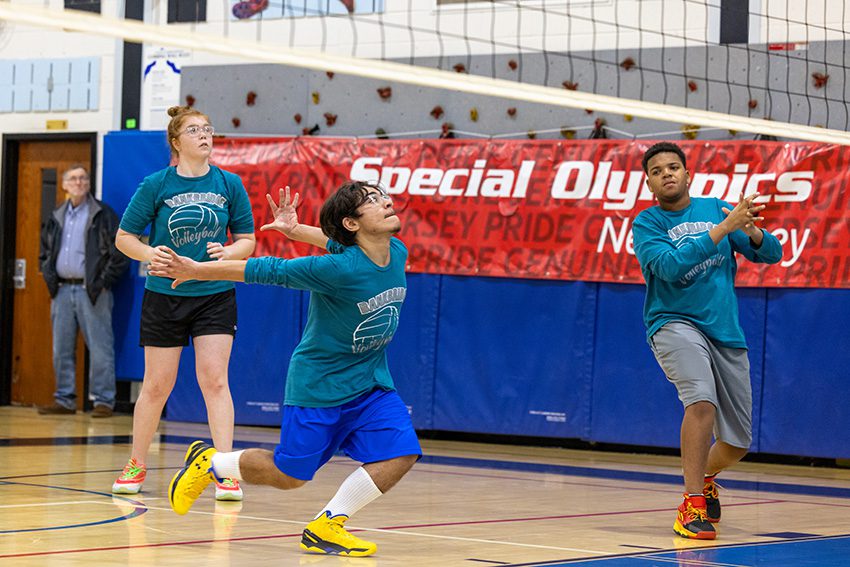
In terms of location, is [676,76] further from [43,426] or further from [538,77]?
[43,426]

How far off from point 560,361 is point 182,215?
419 cm

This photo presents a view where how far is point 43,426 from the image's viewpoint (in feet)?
35.0

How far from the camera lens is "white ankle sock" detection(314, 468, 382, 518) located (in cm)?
518

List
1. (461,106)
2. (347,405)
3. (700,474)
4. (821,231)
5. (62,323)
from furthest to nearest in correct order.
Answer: (62,323)
(461,106)
(821,231)
(700,474)
(347,405)

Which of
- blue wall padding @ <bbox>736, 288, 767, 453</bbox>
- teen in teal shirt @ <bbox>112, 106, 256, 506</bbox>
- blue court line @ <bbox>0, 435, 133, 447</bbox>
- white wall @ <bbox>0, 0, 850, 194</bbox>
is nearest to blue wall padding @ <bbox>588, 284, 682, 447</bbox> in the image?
blue wall padding @ <bbox>736, 288, 767, 453</bbox>

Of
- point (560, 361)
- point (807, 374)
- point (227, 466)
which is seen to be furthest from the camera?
point (560, 361)

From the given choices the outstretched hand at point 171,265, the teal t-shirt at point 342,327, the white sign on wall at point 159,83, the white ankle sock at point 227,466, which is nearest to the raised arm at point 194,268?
the outstretched hand at point 171,265

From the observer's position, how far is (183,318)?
22.1ft

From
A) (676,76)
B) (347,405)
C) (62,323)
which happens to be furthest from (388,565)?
(62,323)

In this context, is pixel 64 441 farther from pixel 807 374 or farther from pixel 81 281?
pixel 807 374

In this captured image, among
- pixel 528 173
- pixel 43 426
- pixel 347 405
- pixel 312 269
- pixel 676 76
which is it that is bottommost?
pixel 43 426

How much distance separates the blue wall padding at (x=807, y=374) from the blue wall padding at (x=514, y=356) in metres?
1.28

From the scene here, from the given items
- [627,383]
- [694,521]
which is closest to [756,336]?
[627,383]

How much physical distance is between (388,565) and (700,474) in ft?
5.47
